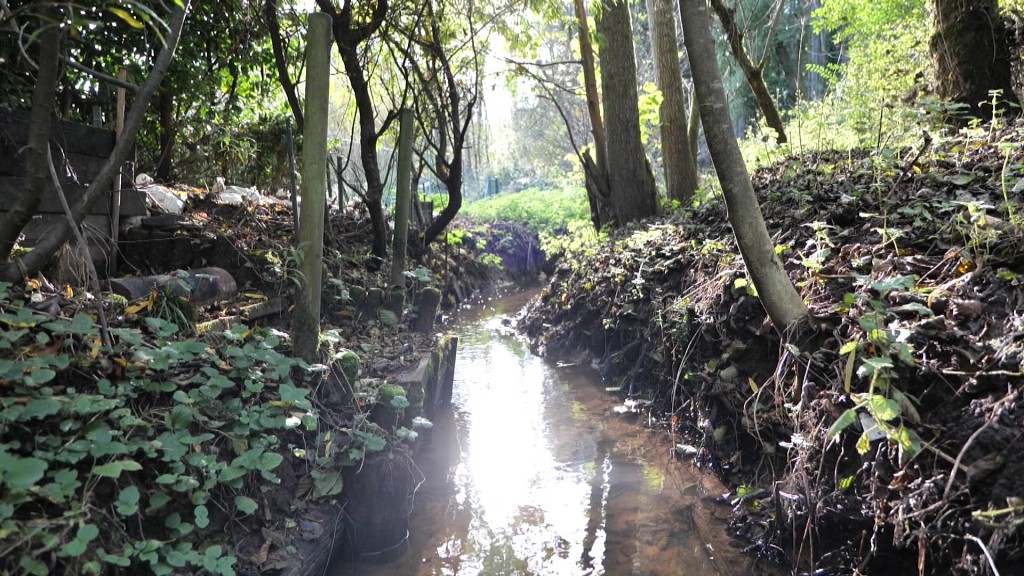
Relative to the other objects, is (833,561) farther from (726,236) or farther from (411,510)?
(726,236)

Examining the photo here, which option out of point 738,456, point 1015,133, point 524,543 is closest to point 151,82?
point 524,543

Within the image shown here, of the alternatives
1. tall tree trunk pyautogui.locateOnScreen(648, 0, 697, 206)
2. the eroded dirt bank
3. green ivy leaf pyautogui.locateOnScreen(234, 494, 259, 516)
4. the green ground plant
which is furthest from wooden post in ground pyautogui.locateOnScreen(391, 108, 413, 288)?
the green ground plant

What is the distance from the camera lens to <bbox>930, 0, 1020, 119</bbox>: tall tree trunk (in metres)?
4.88

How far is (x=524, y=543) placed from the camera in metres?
3.29

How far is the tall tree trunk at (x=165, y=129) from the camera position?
5820 mm

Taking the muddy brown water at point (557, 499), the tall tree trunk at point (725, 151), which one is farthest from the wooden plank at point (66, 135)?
the tall tree trunk at point (725, 151)

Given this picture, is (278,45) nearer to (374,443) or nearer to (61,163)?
(61,163)

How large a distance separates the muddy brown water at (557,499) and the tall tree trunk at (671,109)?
12.4ft

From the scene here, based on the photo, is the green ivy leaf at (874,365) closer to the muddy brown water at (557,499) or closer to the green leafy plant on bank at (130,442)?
the muddy brown water at (557,499)

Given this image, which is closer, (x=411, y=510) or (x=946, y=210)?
(x=946, y=210)

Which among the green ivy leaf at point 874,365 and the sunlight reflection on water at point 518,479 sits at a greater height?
the green ivy leaf at point 874,365

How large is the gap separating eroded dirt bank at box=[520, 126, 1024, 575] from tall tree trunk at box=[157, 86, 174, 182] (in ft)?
15.7

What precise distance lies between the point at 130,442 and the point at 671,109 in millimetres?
7665

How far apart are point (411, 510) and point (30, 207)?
7.55 ft
